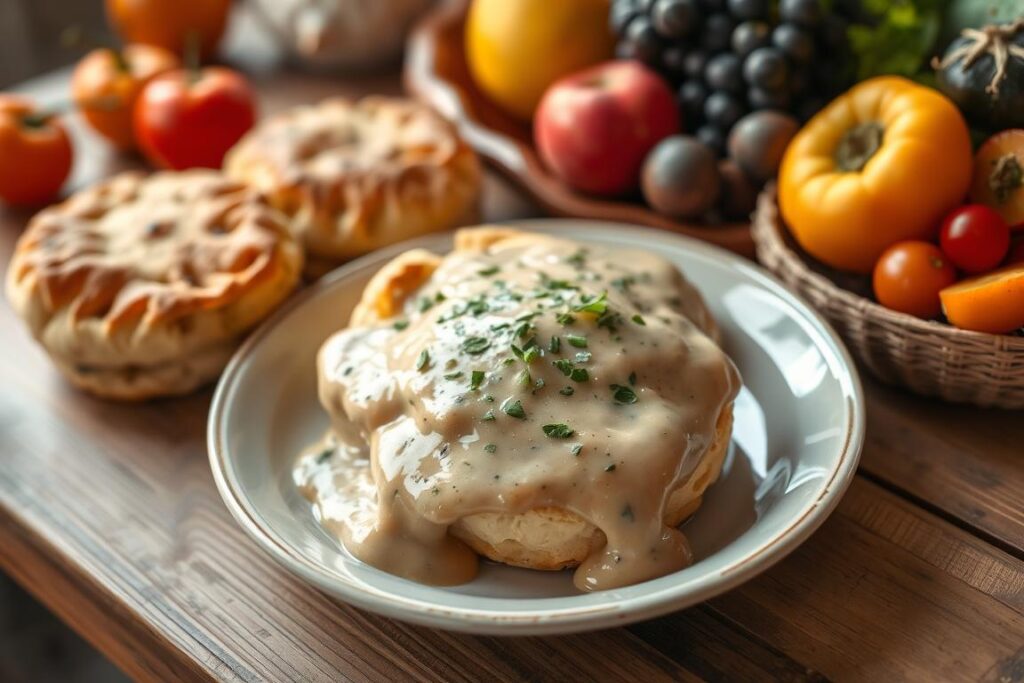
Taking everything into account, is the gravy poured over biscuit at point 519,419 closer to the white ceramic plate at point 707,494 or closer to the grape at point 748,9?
the white ceramic plate at point 707,494

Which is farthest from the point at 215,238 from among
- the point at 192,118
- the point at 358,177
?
the point at 192,118

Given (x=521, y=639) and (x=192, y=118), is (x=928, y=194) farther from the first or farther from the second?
(x=192, y=118)

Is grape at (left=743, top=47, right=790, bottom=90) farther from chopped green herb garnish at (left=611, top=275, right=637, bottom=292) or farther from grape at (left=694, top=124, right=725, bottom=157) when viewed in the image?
chopped green herb garnish at (left=611, top=275, right=637, bottom=292)

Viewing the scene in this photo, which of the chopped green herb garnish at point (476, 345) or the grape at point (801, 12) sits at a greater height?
the grape at point (801, 12)

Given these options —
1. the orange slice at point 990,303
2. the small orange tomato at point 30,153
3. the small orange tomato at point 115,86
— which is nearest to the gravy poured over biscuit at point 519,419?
the orange slice at point 990,303

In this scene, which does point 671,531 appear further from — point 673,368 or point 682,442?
point 673,368

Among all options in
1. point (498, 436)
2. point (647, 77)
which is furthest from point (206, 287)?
point (647, 77)

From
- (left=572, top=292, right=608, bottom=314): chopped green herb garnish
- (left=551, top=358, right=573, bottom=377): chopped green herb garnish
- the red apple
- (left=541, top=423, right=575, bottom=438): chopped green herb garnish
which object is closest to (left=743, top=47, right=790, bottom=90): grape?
the red apple
